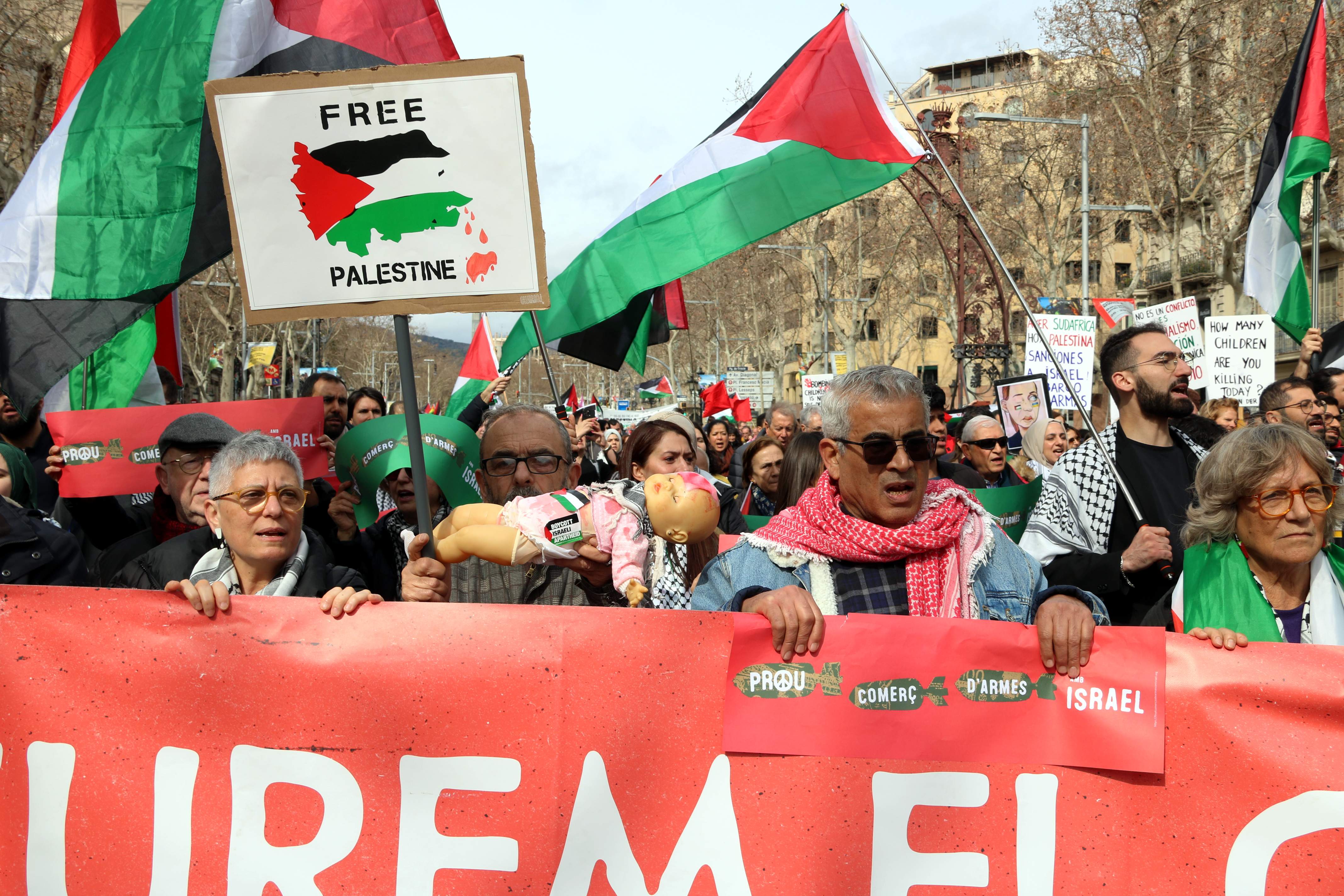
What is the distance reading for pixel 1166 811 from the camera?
2.27m

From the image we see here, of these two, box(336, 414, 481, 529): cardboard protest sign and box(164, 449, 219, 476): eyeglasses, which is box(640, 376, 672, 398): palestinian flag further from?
box(164, 449, 219, 476): eyeglasses

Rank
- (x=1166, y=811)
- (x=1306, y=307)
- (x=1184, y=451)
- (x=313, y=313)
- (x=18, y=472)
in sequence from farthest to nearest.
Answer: (x=1306, y=307)
(x=18, y=472)
(x=1184, y=451)
(x=313, y=313)
(x=1166, y=811)

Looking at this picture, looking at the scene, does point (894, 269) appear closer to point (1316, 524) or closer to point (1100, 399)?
point (1100, 399)

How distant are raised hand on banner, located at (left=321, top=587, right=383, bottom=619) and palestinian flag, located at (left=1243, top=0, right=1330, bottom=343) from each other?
6037mm

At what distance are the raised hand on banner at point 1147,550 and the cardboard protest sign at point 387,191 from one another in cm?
182

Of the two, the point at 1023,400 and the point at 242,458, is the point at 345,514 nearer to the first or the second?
the point at 242,458

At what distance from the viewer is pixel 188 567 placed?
3191mm

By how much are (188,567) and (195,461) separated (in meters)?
0.87

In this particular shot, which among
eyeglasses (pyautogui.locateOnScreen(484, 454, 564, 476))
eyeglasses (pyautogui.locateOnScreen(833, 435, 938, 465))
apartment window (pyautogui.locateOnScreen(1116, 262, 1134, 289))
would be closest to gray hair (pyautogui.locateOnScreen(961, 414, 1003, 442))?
eyeglasses (pyautogui.locateOnScreen(484, 454, 564, 476))

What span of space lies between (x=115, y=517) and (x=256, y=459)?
2140 millimetres

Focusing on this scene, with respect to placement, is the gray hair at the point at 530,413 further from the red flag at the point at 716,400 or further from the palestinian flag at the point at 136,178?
the red flag at the point at 716,400

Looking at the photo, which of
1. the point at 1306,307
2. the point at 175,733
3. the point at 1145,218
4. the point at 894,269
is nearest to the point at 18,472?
the point at 175,733

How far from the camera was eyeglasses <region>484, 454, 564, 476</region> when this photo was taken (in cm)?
358

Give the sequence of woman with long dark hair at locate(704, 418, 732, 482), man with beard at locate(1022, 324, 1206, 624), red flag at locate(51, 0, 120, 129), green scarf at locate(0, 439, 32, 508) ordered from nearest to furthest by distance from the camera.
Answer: man with beard at locate(1022, 324, 1206, 624), green scarf at locate(0, 439, 32, 508), red flag at locate(51, 0, 120, 129), woman with long dark hair at locate(704, 418, 732, 482)
